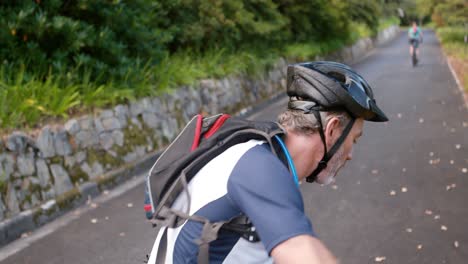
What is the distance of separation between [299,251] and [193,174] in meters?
0.47

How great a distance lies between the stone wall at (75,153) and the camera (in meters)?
6.36

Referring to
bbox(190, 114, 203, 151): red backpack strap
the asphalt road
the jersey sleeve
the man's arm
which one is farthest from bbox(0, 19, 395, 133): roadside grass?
the man's arm

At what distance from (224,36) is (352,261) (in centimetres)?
1071

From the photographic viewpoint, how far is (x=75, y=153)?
7496mm

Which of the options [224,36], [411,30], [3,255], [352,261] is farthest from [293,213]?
[411,30]

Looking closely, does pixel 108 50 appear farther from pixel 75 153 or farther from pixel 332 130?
pixel 332 130

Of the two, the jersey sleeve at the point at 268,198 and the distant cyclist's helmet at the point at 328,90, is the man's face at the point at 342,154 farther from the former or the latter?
the jersey sleeve at the point at 268,198

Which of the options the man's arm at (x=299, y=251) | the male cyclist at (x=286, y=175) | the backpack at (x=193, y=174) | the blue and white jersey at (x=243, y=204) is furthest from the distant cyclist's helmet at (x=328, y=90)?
the man's arm at (x=299, y=251)

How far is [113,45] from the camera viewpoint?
9289 millimetres

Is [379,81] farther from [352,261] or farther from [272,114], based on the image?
[352,261]

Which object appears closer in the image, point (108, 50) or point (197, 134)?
point (197, 134)

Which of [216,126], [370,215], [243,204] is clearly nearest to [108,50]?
[370,215]

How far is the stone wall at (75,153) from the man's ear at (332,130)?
5141 millimetres

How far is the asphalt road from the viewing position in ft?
17.8
